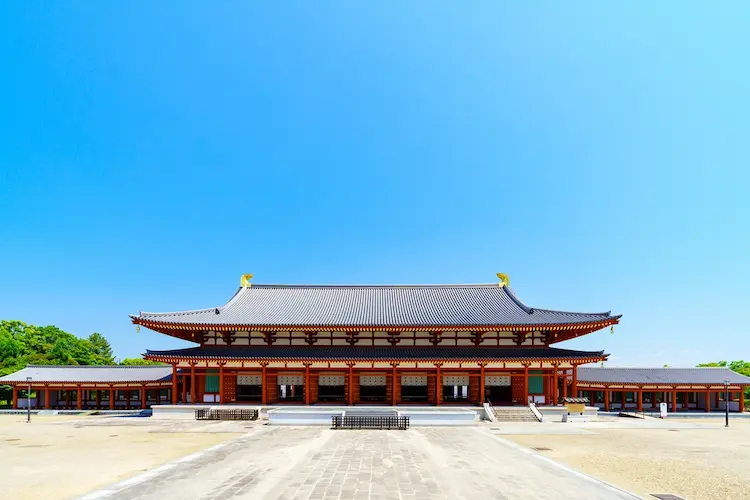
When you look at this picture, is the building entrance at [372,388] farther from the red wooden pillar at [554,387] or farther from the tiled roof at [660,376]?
the tiled roof at [660,376]

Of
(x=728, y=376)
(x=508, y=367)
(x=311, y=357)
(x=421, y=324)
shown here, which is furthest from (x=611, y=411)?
(x=311, y=357)

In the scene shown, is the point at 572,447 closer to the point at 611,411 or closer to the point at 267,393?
the point at 267,393

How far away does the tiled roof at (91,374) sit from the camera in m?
37.4

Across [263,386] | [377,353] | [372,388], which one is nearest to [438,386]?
[377,353]

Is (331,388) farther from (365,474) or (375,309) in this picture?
(365,474)

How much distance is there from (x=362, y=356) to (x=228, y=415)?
966 cm

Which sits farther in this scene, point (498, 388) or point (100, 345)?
point (100, 345)

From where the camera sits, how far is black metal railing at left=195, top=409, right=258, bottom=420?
28.3m

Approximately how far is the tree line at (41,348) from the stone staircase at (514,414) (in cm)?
4202

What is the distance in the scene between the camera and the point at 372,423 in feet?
82.8

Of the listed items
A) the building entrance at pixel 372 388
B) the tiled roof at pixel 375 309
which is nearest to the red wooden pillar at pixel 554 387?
the tiled roof at pixel 375 309

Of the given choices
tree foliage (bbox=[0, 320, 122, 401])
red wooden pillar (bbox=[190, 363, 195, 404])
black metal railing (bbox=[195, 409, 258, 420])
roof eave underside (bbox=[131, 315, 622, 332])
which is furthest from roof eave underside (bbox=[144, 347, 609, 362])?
tree foliage (bbox=[0, 320, 122, 401])

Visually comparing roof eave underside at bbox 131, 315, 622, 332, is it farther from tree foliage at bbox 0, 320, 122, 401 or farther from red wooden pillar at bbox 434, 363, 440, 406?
tree foliage at bbox 0, 320, 122, 401

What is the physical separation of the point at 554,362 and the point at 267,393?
20902 mm
